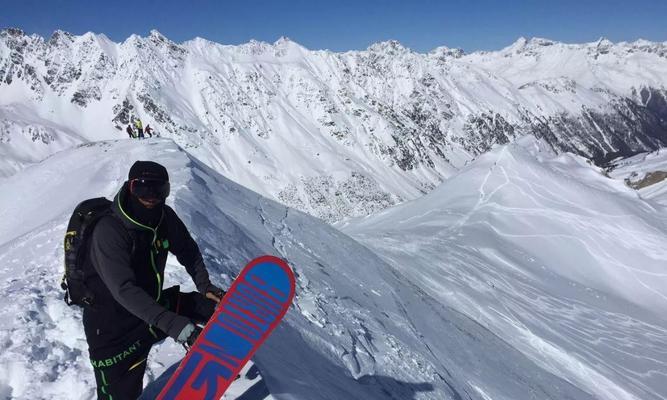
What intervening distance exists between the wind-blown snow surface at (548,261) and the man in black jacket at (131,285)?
59.5 ft

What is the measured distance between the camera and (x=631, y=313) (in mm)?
28828

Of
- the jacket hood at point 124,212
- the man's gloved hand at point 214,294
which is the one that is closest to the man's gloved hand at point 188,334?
the man's gloved hand at point 214,294

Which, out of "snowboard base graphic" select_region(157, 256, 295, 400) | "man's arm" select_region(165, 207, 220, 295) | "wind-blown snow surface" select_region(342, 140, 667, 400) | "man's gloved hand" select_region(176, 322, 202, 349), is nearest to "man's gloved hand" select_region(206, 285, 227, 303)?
"man's arm" select_region(165, 207, 220, 295)

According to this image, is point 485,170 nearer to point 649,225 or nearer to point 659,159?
point 649,225

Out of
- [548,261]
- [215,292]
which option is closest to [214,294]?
[215,292]

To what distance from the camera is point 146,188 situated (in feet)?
17.0

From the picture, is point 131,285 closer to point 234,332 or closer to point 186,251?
point 234,332

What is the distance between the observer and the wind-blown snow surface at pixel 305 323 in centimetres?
725

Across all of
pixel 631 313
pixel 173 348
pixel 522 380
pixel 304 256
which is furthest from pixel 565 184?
pixel 173 348

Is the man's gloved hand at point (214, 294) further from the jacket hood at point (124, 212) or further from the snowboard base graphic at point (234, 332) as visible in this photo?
the jacket hood at point (124, 212)

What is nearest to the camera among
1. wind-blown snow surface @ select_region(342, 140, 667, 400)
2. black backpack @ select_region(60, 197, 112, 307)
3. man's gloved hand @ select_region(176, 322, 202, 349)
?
man's gloved hand @ select_region(176, 322, 202, 349)

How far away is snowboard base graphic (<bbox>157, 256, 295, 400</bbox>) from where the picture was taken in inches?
201

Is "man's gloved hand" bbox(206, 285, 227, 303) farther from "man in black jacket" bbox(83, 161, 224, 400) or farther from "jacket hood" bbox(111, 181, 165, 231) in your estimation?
"jacket hood" bbox(111, 181, 165, 231)

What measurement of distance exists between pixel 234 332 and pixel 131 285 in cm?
109
